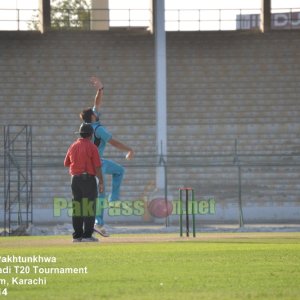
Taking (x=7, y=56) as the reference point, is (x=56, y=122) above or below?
below

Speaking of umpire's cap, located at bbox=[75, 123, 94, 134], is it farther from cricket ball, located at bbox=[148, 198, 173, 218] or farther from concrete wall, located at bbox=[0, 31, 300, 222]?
concrete wall, located at bbox=[0, 31, 300, 222]

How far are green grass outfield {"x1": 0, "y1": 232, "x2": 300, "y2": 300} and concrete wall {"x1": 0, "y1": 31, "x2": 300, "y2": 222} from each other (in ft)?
67.9

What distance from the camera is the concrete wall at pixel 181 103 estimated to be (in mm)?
33750

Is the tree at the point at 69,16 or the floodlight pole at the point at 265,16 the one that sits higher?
the tree at the point at 69,16

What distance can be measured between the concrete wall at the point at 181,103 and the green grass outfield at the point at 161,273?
2068 centimetres

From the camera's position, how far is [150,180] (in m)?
33.7

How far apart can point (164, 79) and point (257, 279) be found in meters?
24.3

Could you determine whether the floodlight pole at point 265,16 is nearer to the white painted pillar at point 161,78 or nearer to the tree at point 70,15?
the white painted pillar at point 161,78

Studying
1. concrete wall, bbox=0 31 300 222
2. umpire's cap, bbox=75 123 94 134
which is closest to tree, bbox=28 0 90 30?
concrete wall, bbox=0 31 300 222

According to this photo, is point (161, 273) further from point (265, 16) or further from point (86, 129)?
point (265, 16)

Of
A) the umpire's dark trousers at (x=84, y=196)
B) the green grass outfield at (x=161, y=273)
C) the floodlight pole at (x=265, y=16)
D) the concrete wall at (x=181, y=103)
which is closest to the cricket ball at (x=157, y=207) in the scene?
the concrete wall at (x=181, y=103)

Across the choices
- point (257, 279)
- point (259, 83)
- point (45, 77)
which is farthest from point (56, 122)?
point (257, 279)

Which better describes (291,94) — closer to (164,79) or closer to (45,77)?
(164,79)

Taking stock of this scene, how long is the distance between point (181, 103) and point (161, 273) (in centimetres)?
2538
